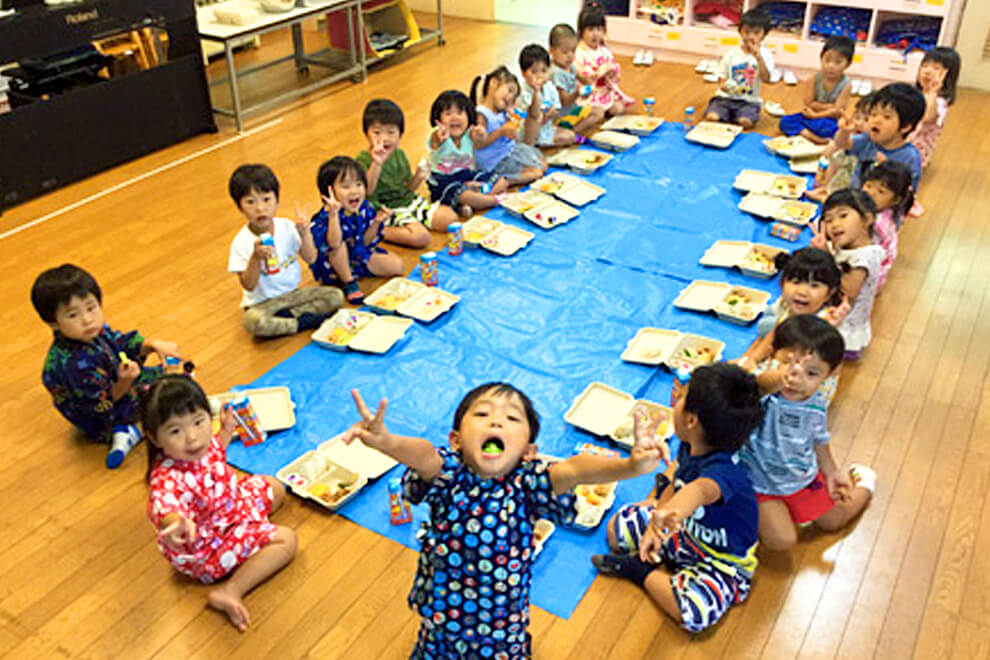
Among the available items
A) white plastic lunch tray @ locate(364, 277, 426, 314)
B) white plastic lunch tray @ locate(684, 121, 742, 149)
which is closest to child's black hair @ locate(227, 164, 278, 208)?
white plastic lunch tray @ locate(364, 277, 426, 314)

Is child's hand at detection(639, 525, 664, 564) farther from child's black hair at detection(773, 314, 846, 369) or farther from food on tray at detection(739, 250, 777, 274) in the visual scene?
food on tray at detection(739, 250, 777, 274)

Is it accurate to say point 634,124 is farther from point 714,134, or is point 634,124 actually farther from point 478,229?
point 478,229

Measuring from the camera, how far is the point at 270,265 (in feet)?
14.4

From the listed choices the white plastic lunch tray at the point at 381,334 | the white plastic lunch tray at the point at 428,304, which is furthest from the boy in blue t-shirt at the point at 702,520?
the white plastic lunch tray at the point at 428,304

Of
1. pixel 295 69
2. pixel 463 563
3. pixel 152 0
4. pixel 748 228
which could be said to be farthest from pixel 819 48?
pixel 463 563

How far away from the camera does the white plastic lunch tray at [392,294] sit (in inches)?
185

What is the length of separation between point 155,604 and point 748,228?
4063 mm

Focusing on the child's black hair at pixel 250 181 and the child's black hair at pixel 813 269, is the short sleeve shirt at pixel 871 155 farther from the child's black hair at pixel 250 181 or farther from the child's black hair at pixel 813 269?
the child's black hair at pixel 250 181

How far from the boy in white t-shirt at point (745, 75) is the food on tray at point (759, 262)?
7.61 ft

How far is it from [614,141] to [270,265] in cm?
320

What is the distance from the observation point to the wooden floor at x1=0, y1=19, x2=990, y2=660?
3.00 meters

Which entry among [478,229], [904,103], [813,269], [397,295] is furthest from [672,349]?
[904,103]

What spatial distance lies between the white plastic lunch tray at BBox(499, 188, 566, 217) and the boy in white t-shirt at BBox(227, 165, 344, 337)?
1478 mm

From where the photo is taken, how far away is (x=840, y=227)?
4.05 metres
